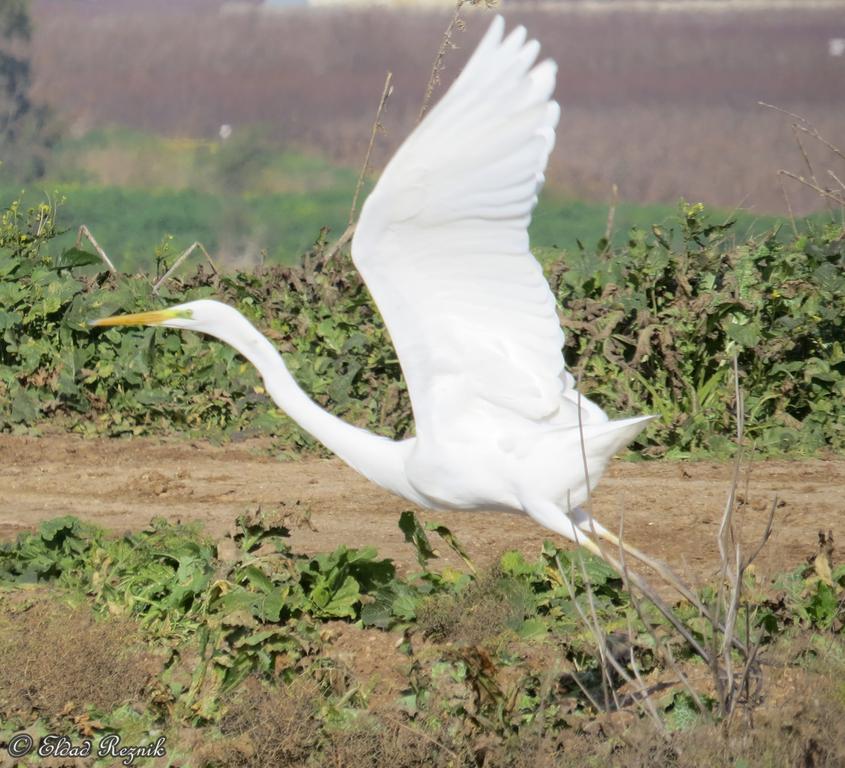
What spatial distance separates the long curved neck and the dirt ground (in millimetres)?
715

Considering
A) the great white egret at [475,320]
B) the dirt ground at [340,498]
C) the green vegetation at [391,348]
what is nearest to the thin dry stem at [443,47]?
the green vegetation at [391,348]

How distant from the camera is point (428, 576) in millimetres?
5227

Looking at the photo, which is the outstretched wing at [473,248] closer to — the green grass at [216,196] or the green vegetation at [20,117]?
the green grass at [216,196]

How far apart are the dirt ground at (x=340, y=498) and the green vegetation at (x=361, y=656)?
1.78 feet

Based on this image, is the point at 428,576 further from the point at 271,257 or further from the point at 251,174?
the point at 251,174

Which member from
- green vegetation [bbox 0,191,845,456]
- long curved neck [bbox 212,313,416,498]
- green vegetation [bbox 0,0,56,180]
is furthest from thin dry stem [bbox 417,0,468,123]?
green vegetation [bbox 0,0,56,180]

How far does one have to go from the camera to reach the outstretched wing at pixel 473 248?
396 centimetres

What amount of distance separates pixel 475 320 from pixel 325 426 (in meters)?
0.78

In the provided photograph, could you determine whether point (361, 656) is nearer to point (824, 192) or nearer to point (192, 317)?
point (192, 317)

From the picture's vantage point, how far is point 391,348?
842 centimetres

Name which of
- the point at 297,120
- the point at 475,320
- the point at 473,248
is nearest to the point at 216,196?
the point at 297,120

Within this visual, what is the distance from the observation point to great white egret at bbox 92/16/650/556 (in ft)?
13.1

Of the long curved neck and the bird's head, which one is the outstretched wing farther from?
the bird's head

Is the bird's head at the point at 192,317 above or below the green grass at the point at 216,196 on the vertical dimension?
above
